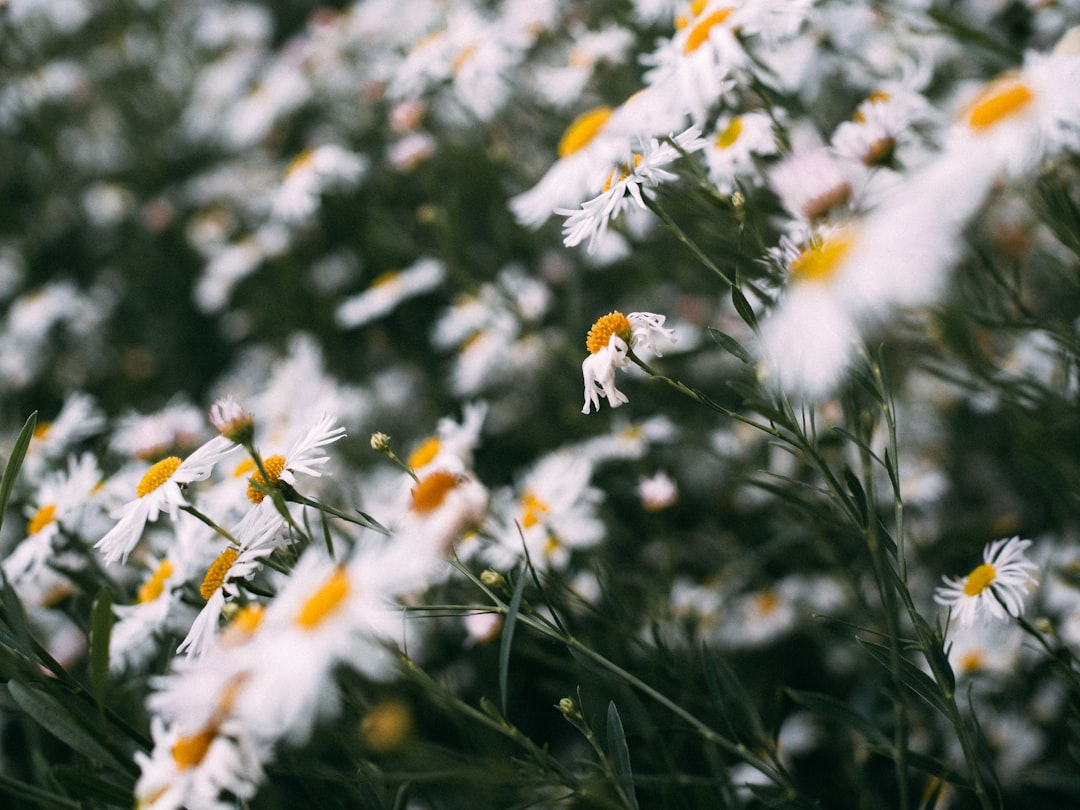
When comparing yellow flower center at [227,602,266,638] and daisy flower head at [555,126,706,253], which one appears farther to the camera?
daisy flower head at [555,126,706,253]

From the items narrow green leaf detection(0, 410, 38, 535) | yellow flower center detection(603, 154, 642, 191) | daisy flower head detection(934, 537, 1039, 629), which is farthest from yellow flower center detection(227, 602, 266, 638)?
daisy flower head detection(934, 537, 1039, 629)

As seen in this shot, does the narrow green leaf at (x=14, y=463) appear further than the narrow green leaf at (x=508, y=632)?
Yes

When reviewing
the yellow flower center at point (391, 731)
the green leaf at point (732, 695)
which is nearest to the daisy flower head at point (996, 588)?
the green leaf at point (732, 695)

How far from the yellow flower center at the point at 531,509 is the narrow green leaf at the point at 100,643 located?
2.00 ft

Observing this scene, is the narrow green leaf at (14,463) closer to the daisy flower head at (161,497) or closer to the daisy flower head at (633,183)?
the daisy flower head at (161,497)

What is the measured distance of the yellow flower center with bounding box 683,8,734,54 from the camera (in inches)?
36.8

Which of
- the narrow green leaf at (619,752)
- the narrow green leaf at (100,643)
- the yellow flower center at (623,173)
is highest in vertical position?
the yellow flower center at (623,173)

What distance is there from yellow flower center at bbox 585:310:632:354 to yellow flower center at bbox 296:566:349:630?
1.17 ft

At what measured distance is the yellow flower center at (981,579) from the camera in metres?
0.90

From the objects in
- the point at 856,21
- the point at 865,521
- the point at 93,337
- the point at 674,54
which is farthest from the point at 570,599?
the point at 93,337

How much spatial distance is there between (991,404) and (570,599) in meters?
0.76

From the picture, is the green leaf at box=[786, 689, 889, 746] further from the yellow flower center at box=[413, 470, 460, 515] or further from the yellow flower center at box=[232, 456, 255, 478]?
the yellow flower center at box=[232, 456, 255, 478]

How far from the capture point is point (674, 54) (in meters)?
1.00

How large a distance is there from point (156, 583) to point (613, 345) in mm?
665
